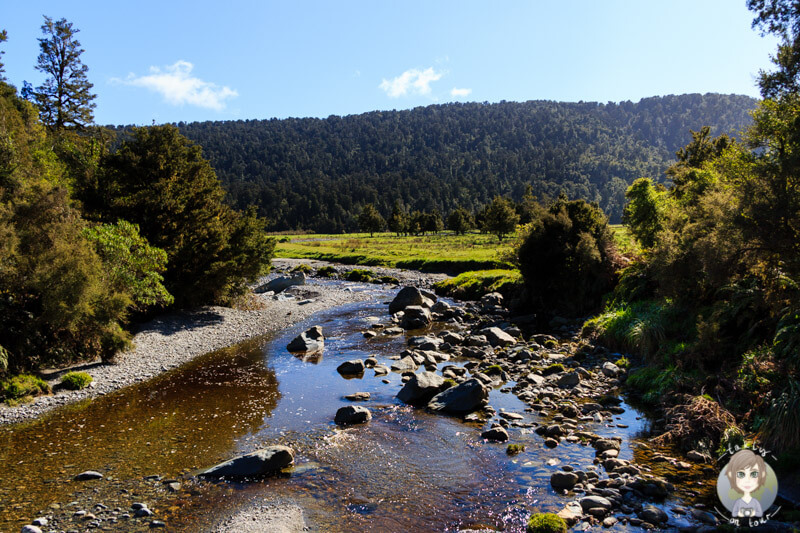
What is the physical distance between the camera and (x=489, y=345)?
27531 mm

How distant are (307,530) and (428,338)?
61.9ft

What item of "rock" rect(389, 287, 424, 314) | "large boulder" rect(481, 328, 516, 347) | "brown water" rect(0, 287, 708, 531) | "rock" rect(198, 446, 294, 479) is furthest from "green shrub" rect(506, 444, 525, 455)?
"rock" rect(389, 287, 424, 314)

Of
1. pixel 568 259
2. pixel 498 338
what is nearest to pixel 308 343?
pixel 498 338

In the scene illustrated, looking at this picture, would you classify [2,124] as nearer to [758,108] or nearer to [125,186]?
[125,186]

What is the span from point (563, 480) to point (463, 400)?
6303mm

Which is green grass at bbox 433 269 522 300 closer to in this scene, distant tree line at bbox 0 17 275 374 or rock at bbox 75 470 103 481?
distant tree line at bbox 0 17 275 374

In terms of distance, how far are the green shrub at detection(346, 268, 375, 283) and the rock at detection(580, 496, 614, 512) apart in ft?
167

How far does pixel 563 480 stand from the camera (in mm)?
11680

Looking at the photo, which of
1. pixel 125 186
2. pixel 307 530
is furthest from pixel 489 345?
pixel 125 186

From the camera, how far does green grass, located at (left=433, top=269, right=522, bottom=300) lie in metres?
44.4

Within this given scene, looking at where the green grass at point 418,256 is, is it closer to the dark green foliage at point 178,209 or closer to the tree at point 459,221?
the dark green foliage at point 178,209

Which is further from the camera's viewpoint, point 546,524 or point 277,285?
point 277,285

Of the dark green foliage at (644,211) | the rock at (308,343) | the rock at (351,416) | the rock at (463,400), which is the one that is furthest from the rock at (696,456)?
the dark green foliage at (644,211)

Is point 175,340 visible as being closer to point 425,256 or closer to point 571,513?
point 571,513
